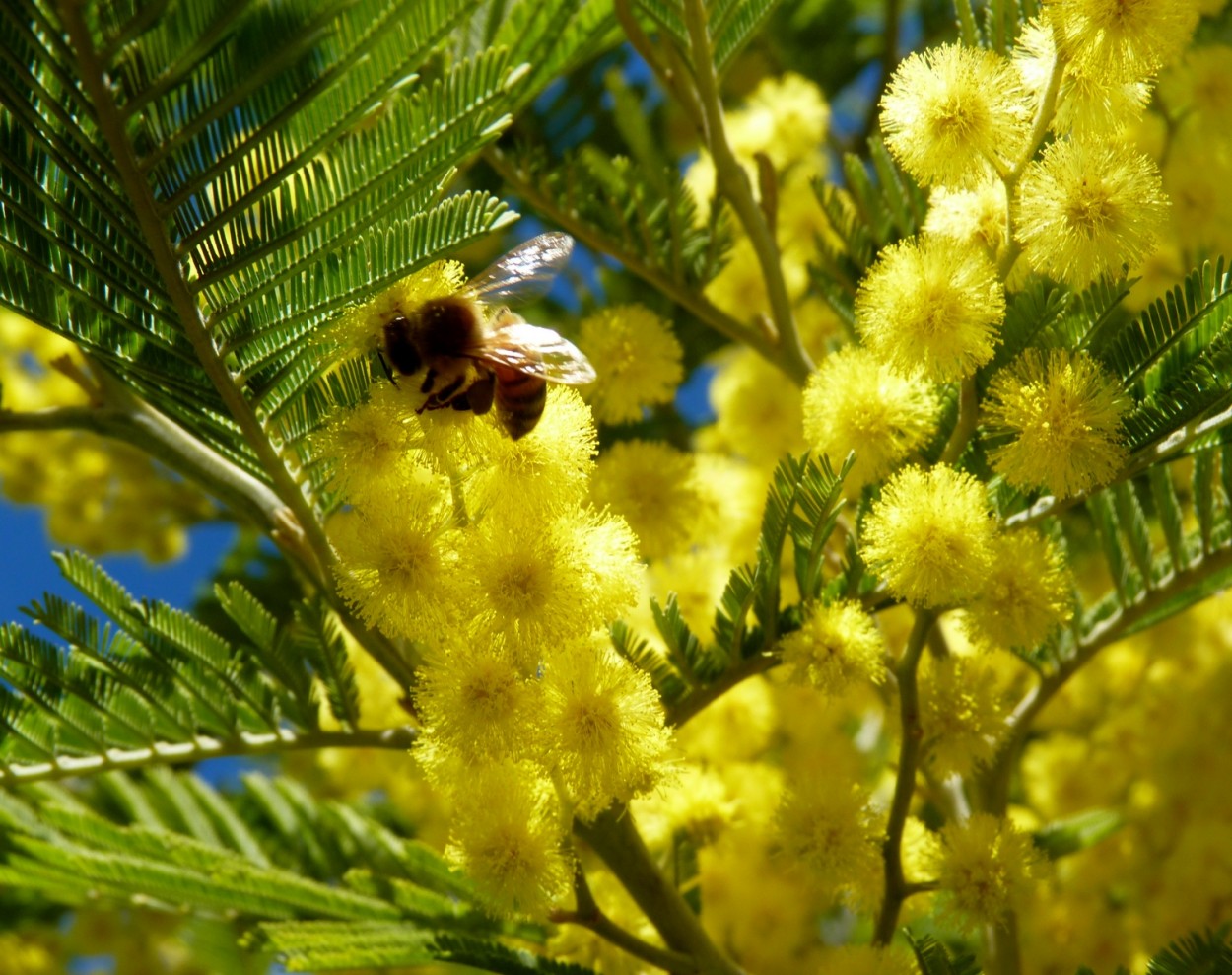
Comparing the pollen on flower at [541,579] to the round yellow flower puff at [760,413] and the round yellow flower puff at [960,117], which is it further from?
the round yellow flower puff at [760,413]

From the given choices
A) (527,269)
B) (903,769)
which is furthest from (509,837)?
(527,269)

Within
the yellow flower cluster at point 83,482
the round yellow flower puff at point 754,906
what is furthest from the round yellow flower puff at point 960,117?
the yellow flower cluster at point 83,482

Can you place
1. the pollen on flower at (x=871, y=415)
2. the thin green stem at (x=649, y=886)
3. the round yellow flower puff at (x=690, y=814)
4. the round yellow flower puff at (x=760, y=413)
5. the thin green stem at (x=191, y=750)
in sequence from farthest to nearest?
the round yellow flower puff at (x=760, y=413) < the round yellow flower puff at (x=690, y=814) < the thin green stem at (x=191, y=750) < the thin green stem at (x=649, y=886) < the pollen on flower at (x=871, y=415)

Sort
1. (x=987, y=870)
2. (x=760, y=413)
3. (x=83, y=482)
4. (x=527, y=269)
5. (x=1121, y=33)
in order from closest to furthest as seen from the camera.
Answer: (x=1121, y=33)
(x=987, y=870)
(x=527, y=269)
(x=760, y=413)
(x=83, y=482)

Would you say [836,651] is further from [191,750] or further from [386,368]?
[191,750]

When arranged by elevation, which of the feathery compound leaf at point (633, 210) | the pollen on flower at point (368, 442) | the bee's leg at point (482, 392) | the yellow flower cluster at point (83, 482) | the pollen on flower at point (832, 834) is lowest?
the pollen on flower at point (832, 834)

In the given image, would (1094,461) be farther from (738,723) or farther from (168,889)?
(168,889)

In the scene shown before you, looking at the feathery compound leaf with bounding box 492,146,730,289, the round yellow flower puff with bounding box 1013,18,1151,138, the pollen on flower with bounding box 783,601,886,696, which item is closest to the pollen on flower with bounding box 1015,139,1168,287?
the round yellow flower puff with bounding box 1013,18,1151,138

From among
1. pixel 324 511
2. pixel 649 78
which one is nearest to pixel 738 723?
pixel 324 511
